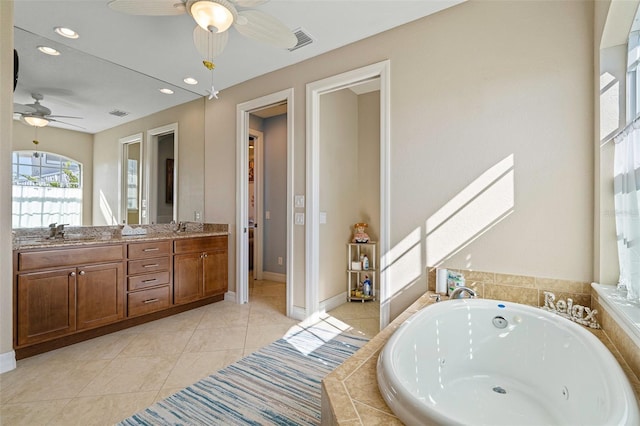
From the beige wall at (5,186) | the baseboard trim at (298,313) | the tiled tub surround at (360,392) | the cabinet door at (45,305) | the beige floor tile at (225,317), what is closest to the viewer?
the tiled tub surround at (360,392)

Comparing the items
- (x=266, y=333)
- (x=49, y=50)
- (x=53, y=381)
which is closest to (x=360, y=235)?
(x=266, y=333)

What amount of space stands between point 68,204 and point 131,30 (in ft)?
5.59

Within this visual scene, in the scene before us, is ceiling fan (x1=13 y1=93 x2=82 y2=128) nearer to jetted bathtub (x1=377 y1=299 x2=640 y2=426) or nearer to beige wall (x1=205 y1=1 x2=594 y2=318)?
beige wall (x1=205 y1=1 x2=594 y2=318)

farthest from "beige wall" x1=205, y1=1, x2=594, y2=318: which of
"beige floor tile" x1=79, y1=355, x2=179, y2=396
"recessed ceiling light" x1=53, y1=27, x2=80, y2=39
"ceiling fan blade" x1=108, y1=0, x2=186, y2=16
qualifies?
"recessed ceiling light" x1=53, y1=27, x2=80, y2=39

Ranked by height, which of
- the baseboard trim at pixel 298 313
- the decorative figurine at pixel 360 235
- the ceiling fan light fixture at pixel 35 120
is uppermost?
the ceiling fan light fixture at pixel 35 120

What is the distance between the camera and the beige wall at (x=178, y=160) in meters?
3.11

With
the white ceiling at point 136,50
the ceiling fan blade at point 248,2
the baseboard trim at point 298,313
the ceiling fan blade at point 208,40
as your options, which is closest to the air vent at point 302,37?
the white ceiling at point 136,50

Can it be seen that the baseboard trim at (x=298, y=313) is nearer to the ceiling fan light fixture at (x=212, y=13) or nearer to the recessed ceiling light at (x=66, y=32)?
the ceiling fan light fixture at (x=212, y=13)

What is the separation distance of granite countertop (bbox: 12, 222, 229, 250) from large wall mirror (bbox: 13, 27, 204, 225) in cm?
11

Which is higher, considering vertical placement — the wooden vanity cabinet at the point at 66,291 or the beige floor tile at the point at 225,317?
the wooden vanity cabinet at the point at 66,291

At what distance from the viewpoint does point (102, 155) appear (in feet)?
10.3

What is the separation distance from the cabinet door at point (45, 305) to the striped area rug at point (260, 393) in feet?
4.18

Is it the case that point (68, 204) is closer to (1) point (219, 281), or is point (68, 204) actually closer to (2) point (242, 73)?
(1) point (219, 281)

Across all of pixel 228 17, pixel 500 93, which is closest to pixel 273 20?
pixel 228 17
